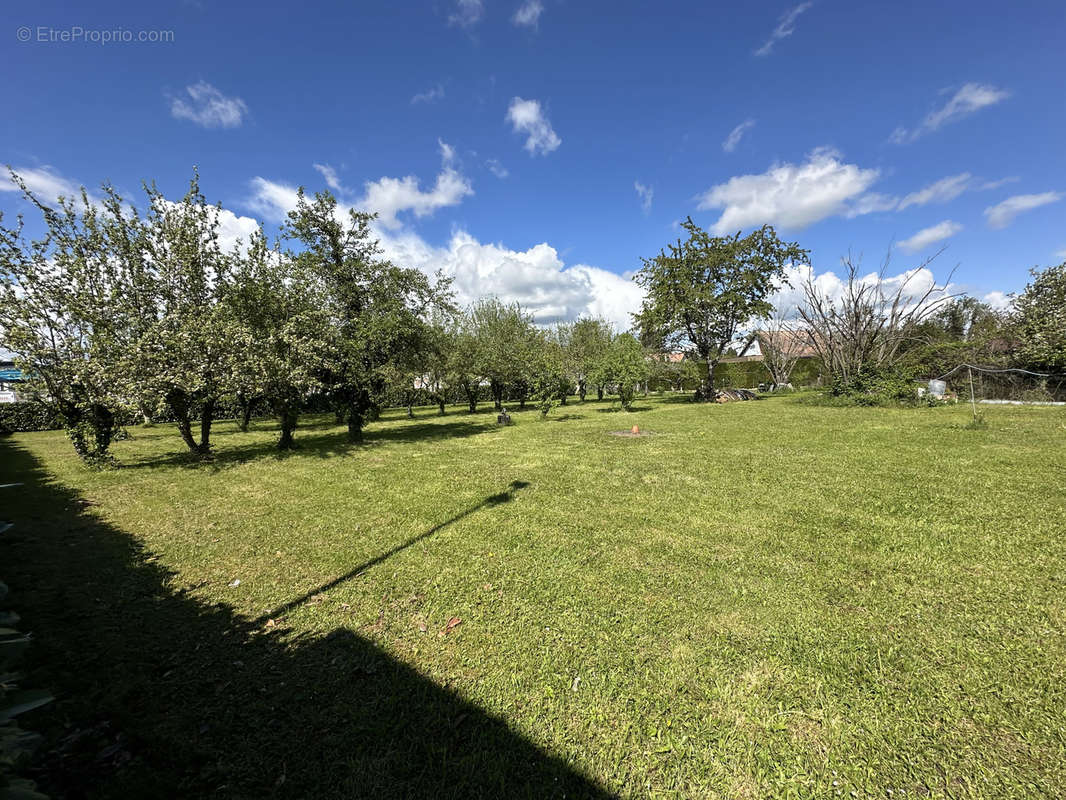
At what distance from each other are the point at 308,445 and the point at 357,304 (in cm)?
575

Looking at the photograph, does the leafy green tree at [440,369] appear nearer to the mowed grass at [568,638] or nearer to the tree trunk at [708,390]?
the mowed grass at [568,638]

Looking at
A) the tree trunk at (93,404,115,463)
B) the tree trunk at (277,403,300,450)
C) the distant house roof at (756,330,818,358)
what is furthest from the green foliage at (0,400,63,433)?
the distant house roof at (756,330,818,358)

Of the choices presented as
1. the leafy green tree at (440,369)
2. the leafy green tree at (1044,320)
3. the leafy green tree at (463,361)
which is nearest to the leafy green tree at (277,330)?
the leafy green tree at (440,369)

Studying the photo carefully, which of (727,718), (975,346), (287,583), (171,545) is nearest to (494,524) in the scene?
(287,583)

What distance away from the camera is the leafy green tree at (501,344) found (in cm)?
2595

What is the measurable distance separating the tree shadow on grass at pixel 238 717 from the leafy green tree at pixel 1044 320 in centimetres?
2639

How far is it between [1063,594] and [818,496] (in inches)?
117

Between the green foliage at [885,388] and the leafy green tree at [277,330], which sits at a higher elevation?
the leafy green tree at [277,330]

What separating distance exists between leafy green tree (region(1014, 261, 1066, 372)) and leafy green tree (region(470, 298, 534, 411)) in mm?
23928

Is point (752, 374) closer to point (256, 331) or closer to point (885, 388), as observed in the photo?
point (885, 388)

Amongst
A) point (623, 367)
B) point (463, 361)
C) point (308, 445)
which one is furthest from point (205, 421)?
Answer: point (623, 367)

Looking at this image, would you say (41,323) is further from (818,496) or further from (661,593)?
(818,496)

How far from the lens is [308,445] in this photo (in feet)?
49.0

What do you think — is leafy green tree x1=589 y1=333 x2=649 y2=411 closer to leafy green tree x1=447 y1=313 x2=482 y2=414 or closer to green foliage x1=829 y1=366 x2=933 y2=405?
leafy green tree x1=447 y1=313 x2=482 y2=414
